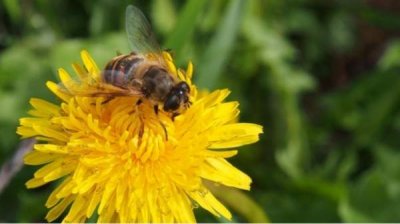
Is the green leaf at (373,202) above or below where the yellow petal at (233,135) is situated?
above

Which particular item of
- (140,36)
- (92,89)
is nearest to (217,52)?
(140,36)

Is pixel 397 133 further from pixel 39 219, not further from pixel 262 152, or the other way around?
pixel 39 219

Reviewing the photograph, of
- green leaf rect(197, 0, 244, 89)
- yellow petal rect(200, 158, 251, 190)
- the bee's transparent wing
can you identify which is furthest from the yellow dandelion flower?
green leaf rect(197, 0, 244, 89)

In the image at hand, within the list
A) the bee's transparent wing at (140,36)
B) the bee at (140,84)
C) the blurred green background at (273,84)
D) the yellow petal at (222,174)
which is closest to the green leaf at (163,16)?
the blurred green background at (273,84)

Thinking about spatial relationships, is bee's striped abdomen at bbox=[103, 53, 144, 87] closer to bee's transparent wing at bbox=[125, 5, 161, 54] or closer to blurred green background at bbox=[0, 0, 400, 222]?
bee's transparent wing at bbox=[125, 5, 161, 54]

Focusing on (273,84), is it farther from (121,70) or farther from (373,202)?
(121,70)

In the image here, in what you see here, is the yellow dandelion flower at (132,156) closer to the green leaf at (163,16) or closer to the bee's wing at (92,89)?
the bee's wing at (92,89)

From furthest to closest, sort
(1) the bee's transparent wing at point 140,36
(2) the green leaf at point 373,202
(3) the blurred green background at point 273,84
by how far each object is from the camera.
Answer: (3) the blurred green background at point 273,84, (2) the green leaf at point 373,202, (1) the bee's transparent wing at point 140,36

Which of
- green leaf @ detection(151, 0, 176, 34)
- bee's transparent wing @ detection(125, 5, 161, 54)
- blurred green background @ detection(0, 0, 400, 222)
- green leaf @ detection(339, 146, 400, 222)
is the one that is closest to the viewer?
bee's transparent wing @ detection(125, 5, 161, 54)
